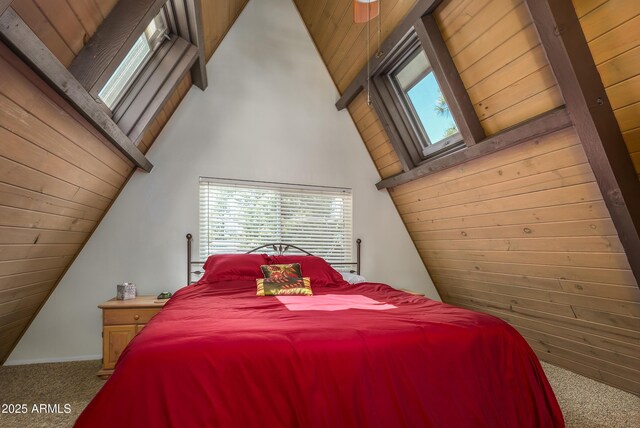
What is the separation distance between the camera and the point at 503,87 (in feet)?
7.18

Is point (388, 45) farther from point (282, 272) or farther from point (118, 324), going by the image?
point (118, 324)

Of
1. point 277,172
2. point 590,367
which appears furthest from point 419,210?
point 590,367

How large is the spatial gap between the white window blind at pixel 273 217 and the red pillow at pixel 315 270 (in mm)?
466

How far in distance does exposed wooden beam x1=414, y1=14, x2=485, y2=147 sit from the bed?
1339mm

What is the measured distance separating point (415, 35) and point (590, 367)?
2.85 meters

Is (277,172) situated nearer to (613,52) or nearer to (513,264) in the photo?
Result: (513,264)

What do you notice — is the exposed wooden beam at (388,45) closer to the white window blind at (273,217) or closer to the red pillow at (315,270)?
the white window blind at (273,217)

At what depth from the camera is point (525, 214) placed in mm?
2521

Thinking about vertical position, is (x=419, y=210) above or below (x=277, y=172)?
below

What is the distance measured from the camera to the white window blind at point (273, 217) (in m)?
3.43

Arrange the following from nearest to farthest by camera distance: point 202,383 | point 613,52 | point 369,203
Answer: point 202,383, point 613,52, point 369,203

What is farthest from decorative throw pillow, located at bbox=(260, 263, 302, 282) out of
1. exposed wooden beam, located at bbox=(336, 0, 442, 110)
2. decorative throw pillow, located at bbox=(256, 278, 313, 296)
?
exposed wooden beam, located at bbox=(336, 0, 442, 110)

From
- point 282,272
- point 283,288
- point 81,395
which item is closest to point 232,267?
point 282,272

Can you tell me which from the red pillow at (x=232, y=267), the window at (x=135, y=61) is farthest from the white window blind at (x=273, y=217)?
the window at (x=135, y=61)
